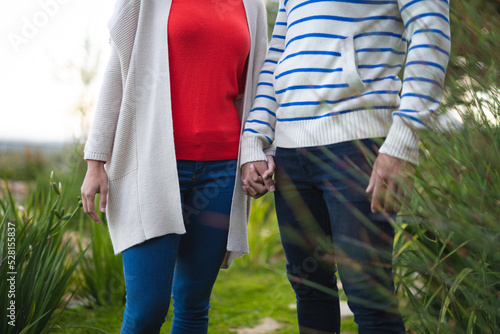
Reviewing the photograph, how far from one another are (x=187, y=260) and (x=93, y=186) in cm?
39

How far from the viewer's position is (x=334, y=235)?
1288 millimetres

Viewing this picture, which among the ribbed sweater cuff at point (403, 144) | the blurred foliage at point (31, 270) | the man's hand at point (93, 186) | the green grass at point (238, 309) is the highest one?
the ribbed sweater cuff at point (403, 144)

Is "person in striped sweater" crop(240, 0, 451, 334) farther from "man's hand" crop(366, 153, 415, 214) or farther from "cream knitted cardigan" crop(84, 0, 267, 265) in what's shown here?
"cream knitted cardigan" crop(84, 0, 267, 265)

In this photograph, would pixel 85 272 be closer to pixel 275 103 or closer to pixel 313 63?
pixel 275 103

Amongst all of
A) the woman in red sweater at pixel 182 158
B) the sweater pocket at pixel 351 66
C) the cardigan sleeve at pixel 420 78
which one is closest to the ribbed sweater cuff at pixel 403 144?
the cardigan sleeve at pixel 420 78

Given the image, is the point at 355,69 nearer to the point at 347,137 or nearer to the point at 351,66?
the point at 351,66

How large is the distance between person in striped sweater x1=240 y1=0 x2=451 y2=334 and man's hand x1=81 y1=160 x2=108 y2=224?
0.46 metres

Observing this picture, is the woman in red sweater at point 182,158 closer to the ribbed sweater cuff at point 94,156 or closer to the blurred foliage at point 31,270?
the ribbed sweater cuff at point 94,156

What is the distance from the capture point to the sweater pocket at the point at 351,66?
3.98 ft

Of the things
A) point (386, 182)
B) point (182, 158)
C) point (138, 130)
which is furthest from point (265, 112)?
point (386, 182)

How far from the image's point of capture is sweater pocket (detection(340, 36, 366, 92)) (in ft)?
3.98

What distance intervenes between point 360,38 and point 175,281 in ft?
3.26

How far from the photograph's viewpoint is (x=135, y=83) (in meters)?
1.42

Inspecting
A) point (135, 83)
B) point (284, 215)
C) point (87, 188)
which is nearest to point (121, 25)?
point (135, 83)
